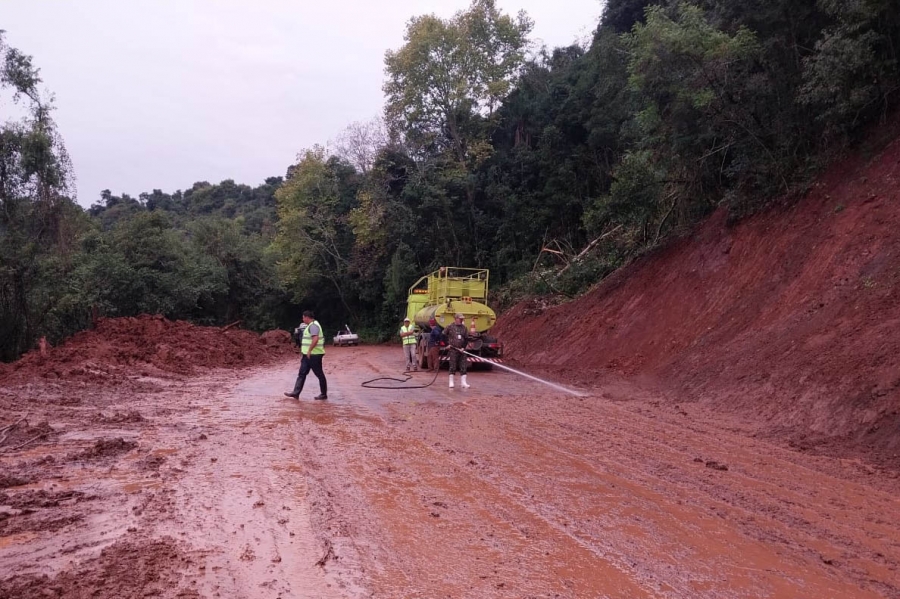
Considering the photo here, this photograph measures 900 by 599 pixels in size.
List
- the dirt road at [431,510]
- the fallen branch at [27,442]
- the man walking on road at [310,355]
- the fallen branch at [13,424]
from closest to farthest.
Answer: the dirt road at [431,510] < the fallen branch at [27,442] < the fallen branch at [13,424] < the man walking on road at [310,355]

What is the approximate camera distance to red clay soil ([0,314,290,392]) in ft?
46.5

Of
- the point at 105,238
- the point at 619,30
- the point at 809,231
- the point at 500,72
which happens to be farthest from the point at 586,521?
Answer: the point at 500,72

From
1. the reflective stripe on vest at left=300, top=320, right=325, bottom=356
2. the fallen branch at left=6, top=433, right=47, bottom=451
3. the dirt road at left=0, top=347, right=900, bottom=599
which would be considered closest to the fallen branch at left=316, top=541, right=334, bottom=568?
the dirt road at left=0, top=347, right=900, bottom=599

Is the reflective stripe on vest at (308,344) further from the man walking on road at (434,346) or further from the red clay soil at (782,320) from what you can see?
the red clay soil at (782,320)

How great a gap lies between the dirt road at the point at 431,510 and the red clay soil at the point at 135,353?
178 inches

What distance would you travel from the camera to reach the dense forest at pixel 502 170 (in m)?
15.6

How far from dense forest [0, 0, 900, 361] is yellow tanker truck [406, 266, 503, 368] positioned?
218 inches

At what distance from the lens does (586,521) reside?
5.37 metres

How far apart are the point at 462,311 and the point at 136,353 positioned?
9630mm

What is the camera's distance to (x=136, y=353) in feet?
59.2

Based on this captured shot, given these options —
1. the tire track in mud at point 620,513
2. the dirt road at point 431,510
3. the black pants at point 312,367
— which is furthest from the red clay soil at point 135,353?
the tire track in mud at point 620,513

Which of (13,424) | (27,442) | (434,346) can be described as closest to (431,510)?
(27,442)

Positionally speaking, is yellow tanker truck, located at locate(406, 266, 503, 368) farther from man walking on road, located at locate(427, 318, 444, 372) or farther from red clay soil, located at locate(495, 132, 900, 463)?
red clay soil, located at locate(495, 132, 900, 463)

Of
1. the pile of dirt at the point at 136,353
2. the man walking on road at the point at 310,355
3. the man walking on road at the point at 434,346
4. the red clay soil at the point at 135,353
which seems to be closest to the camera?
the man walking on road at the point at 310,355
